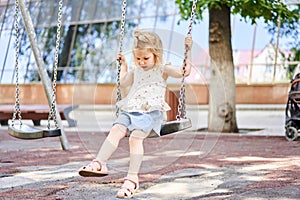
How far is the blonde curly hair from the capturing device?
3135 millimetres

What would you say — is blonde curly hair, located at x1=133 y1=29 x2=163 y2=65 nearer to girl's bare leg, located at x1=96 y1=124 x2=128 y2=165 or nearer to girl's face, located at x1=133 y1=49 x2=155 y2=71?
girl's face, located at x1=133 y1=49 x2=155 y2=71

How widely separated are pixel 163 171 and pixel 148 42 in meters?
1.15

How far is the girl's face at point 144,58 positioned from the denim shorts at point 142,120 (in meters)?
0.31

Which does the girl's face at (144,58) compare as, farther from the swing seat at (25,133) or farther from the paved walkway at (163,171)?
the swing seat at (25,133)

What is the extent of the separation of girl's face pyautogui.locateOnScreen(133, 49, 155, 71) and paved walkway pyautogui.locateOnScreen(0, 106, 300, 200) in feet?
1.81

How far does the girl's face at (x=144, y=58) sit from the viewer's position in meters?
3.18

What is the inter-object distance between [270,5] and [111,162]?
3.78 m

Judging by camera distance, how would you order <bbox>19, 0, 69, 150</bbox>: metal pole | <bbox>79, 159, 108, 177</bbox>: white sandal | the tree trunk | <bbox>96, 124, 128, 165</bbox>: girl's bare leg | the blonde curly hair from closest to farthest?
<bbox>79, 159, 108, 177</bbox>: white sandal
<bbox>96, 124, 128, 165</bbox>: girl's bare leg
the blonde curly hair
<bbox>19, 0, 69, 150</bbox>: metal pole
the tree trunk

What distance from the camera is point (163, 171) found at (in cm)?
393

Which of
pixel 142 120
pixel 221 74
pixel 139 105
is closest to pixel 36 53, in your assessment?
pixel 139 105

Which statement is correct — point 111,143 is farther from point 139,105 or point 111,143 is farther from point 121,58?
point 121,58

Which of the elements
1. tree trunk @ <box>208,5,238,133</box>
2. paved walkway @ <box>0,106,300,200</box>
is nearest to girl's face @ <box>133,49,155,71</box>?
paved walkway @ <box>0,106,300,200</box>

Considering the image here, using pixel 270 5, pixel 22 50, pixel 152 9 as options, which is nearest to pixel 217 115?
pixel 270 5

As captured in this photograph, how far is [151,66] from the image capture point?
10.6 ft
